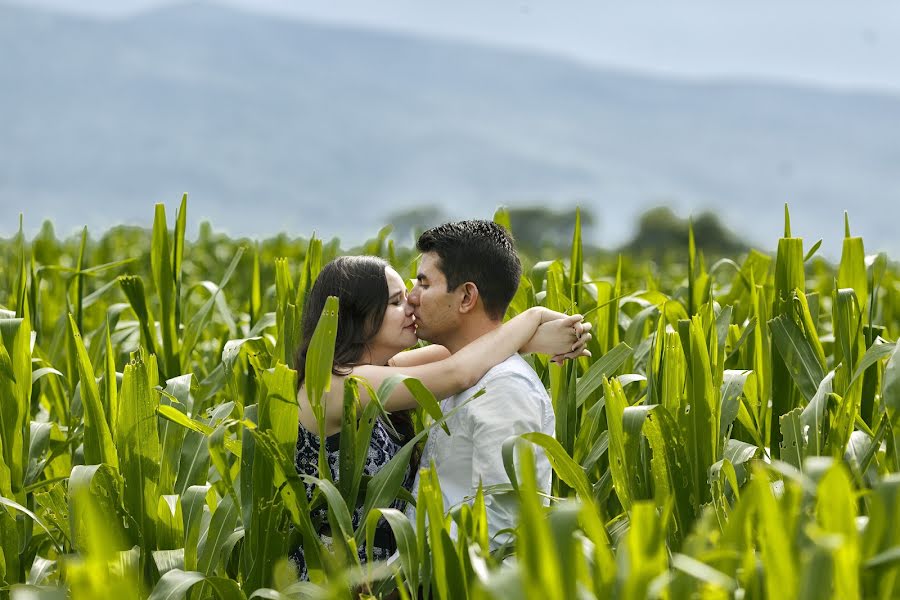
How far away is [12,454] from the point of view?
7.22ft

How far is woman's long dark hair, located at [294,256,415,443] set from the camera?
2311mm

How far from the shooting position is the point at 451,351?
2447 millimetres

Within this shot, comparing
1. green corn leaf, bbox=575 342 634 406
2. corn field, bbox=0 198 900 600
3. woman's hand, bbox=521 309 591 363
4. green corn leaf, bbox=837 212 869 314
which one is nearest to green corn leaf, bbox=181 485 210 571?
corn field, bbox=0 198 900 600

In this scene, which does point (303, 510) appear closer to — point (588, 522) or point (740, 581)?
point (588, 522)

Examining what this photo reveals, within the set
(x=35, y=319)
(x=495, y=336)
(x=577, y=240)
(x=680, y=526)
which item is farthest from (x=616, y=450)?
(x=35, y=319)

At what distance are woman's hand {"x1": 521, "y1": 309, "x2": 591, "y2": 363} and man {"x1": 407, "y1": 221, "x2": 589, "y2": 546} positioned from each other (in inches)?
2.1

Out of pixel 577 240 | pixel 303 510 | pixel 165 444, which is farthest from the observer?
pixel 577 240

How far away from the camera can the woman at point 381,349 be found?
7.20 feet

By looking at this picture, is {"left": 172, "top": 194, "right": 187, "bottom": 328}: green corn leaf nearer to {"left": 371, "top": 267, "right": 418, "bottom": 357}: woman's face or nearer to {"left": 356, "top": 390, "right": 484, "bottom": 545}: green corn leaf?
{"left": 371, "top": 267, "right": 418, "bottom": 357}: woman's face

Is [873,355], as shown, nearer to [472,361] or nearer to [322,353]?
[472,361]

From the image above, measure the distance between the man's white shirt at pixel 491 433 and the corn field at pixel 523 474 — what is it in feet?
0.23

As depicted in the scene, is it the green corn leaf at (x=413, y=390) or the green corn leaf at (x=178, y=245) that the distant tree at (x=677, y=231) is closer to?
the green corn leaf at (x=178, y=245)

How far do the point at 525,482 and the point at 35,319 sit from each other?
2.31 metres

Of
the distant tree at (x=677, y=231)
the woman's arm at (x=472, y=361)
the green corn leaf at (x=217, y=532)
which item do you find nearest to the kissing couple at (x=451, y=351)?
the woman's arm at (x=472, y=361)
